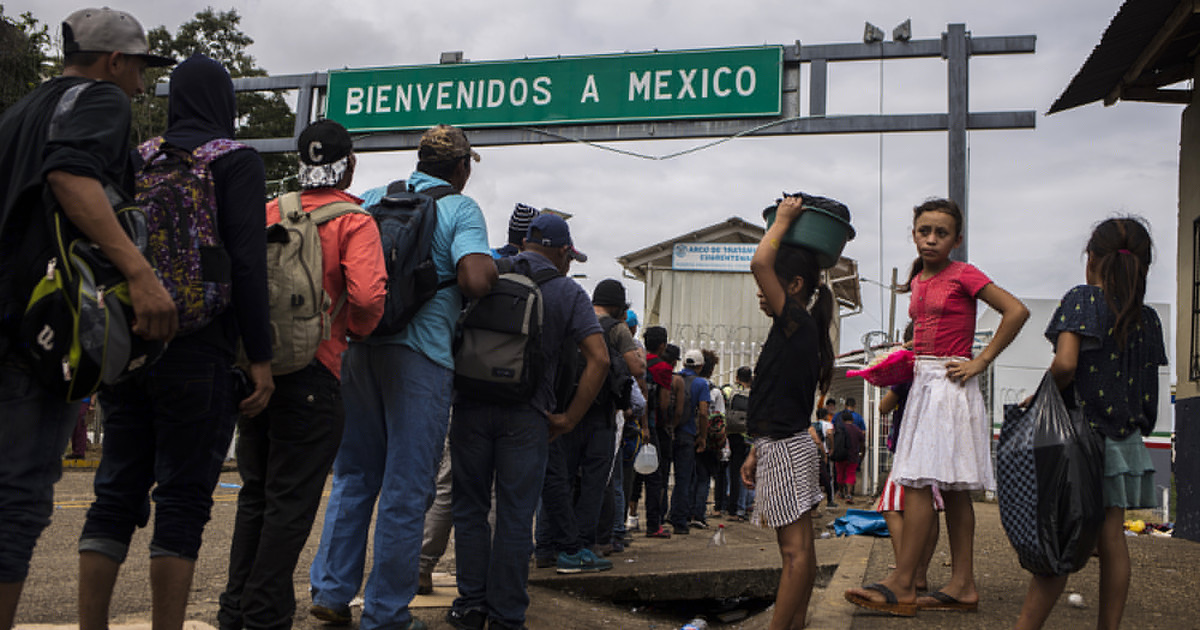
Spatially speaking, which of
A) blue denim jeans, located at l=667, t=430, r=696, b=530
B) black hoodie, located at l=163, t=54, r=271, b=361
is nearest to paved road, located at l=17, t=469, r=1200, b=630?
black hoodie, located at l=163, t=54, r=271, b=361

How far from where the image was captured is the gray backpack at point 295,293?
3.04 metres

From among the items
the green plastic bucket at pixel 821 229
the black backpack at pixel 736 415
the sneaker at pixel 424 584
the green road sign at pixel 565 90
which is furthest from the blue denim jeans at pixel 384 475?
the black backpack at pixel 736 415

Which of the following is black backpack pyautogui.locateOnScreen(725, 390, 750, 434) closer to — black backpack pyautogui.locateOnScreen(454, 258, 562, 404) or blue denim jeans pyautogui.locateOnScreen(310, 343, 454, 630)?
black backpack pyautogui.locateOnScreen(454, 258, 562, 404)

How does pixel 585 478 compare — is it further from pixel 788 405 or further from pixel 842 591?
pixel 788 405

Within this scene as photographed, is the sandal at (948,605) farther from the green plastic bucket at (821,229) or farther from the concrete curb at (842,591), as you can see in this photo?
the green plastic bucket at (821,229)

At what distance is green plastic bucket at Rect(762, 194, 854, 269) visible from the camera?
3.83m

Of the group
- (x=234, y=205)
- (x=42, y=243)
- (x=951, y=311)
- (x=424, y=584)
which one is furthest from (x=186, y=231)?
(x=951, y=311)

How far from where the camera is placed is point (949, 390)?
421cm

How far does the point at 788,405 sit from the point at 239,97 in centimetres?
2406

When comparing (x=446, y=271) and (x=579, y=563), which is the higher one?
(x=446, y=271)

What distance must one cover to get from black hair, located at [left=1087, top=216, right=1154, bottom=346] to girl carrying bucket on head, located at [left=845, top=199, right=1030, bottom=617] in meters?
0.37

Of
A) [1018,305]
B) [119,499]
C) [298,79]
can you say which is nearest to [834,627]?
[1018,305]

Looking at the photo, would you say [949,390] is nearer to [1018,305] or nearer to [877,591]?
[1018,305]

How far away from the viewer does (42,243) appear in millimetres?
2381
